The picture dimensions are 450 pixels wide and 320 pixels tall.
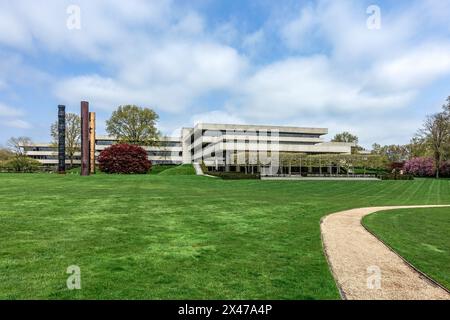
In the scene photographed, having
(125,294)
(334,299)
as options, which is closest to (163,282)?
(125,294)

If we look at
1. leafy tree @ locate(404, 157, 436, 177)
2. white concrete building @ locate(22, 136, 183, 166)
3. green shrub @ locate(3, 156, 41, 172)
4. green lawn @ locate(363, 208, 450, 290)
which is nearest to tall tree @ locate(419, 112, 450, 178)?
leafy tree @ locate(404, 157, 436, 177)

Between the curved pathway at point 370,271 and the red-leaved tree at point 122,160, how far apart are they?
4171cm

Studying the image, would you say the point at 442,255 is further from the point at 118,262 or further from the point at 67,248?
the point at 67,248

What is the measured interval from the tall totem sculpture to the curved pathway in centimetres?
3618

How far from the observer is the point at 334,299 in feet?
15.6

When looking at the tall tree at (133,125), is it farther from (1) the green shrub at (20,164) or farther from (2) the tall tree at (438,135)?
(2) the tall tree at (438,135)

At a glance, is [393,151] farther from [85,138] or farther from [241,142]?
[85,138]

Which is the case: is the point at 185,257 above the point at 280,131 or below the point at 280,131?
below

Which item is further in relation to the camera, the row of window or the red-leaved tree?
the row of window

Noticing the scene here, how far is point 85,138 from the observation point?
129 feet

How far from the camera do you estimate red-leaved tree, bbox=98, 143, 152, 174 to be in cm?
4644

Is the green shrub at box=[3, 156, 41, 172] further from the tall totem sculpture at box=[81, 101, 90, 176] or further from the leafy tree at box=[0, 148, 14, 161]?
the tall totem sculpture at box=[81, 101, 90, 176]

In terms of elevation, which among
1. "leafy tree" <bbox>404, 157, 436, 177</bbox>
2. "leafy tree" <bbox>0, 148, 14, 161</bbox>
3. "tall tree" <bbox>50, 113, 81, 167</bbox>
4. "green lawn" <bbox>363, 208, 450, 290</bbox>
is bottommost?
"green lawn" <bbox>363, 208, 450, 290</bbox>
